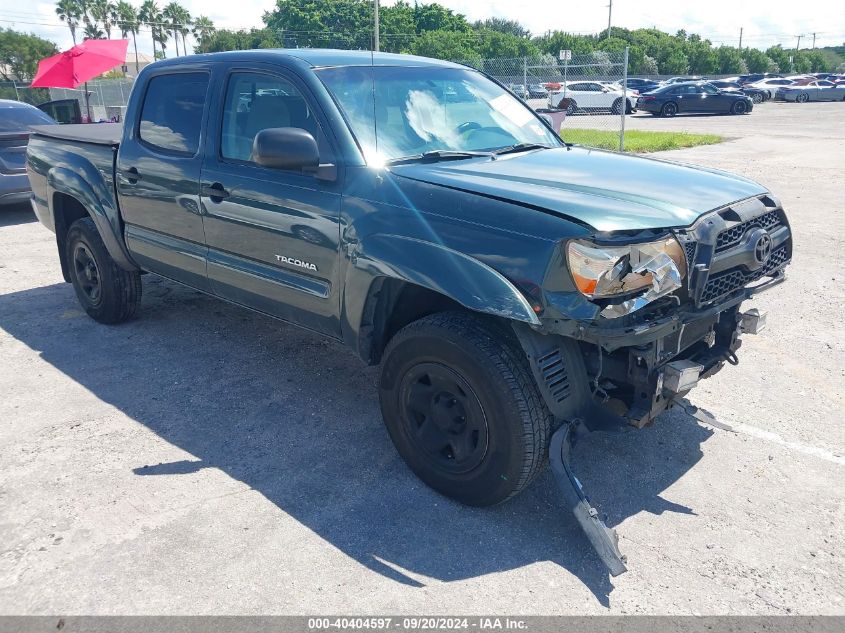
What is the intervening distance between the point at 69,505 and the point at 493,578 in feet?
6.46

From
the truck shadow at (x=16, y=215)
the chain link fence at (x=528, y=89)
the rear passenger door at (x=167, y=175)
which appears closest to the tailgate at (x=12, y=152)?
the truck shadow at (x=16, y=215)

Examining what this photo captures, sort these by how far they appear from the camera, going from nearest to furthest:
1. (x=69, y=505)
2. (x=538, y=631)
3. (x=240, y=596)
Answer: (x=538, y=631), (x=240, y=596), (x=69, y=505)

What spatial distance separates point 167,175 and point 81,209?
178cm

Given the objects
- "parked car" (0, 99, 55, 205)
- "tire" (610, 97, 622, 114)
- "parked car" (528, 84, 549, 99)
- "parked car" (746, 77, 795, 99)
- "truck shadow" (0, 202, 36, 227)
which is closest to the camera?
"parked car" (0, 99, 55, 205)

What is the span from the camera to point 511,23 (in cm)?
11062

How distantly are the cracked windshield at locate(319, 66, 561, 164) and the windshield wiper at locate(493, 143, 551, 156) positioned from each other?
0.03 m

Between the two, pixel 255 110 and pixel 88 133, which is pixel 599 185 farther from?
pixel 88 133

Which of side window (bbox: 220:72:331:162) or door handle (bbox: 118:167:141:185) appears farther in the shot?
door handle (bbox: 118:167:141:185)

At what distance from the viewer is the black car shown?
29.5 metres

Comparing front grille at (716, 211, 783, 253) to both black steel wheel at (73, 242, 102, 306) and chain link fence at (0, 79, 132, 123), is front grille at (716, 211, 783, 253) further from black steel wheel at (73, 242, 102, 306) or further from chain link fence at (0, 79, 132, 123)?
chain link fence at (0, 79, 132, 123)

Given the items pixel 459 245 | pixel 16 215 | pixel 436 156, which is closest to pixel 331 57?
pixel 436 156

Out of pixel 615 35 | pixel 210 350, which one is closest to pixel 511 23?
pixel 615 35

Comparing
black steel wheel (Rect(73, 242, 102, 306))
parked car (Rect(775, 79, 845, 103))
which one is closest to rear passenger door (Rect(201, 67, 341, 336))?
black steel wheel (Rect(73, 242, 102, 306))

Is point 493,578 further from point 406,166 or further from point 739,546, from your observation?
point 406,166
